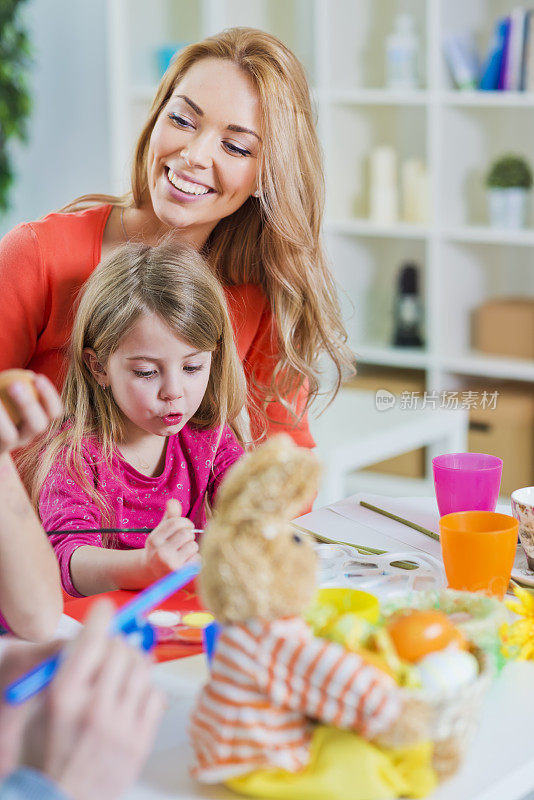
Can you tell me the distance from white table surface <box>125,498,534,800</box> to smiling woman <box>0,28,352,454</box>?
79 cm

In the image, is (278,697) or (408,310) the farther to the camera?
(408,310)

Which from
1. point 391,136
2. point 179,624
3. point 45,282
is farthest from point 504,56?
point 179,624

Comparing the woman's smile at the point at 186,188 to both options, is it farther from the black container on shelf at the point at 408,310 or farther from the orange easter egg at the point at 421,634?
the black container on shelf at the point at 408,310

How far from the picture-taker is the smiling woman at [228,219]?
1530 mm

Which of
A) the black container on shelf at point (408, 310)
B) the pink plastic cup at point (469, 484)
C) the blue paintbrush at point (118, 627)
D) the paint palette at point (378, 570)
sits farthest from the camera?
the black container on shelf at point (408, 310)

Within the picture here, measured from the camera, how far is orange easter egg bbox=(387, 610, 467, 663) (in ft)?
2.43

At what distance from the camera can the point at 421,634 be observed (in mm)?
750

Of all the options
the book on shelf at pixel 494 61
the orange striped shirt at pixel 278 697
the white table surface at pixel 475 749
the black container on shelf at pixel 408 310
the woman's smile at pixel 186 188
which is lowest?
the black container on shelf at pixel 408 310

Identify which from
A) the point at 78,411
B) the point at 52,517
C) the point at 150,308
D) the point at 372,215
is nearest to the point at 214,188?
the point at 150,308

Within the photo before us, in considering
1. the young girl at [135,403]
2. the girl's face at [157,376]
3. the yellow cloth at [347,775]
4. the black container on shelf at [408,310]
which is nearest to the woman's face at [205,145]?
the young girl at [135,403]

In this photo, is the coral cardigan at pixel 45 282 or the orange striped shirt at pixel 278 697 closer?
the orange striped shirt at pixel 278 697

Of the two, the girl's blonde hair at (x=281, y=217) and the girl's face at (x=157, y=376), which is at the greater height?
the girl's blonde hair at (x=281, y=217)

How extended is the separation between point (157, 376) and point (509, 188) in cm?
196

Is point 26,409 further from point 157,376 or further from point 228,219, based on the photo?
point 228,219
